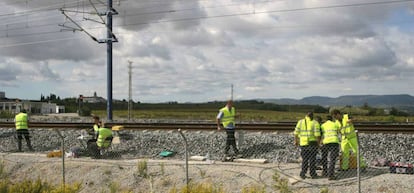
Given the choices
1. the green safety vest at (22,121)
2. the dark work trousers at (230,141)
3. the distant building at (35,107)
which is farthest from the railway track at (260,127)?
the distant building at (35,107)

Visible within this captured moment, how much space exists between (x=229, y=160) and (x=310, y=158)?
2956mm

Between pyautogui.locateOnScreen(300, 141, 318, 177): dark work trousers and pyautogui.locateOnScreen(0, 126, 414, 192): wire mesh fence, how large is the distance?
78mm

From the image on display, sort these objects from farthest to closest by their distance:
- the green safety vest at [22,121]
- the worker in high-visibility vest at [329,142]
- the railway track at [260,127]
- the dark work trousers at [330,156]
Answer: the railway track at [260,127] → the green safety vest at [22,121] → the worker in high-visibility vest at [329,142] → the dark work trousers at [330,156]

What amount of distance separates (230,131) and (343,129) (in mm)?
3669

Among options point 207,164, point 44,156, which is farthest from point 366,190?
point 44,156

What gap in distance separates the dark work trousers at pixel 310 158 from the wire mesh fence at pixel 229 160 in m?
0.08

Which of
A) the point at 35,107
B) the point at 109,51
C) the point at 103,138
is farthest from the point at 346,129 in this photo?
the point at 35,107

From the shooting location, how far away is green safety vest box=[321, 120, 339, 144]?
37.2 ft

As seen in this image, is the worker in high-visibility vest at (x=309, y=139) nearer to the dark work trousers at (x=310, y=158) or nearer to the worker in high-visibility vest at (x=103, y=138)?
the dark work trousers at (x=310, y=158)

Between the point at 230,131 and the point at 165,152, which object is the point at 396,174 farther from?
the point at 165,152

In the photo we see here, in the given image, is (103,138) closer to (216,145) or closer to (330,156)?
(216,145)

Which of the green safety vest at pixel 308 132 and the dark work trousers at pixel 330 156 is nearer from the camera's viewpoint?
the dark work trousers at pixel 330 156

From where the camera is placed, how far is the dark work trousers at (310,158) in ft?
37.2

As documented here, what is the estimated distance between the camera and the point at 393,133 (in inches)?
→ 653
